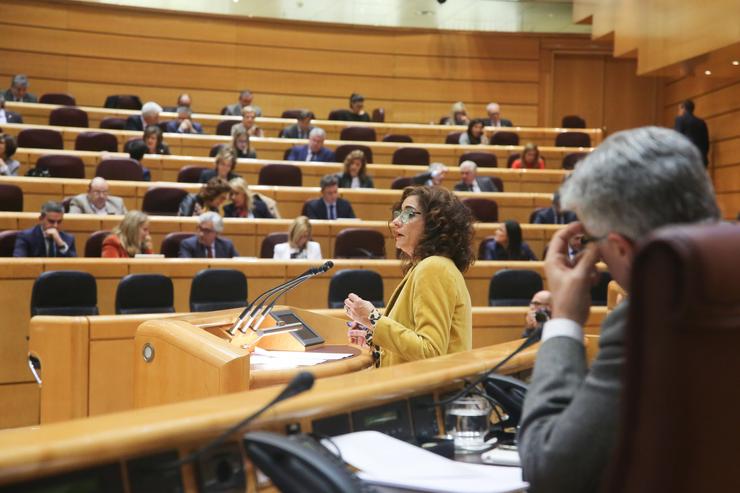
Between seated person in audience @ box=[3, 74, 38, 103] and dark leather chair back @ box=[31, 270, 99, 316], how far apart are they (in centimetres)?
617

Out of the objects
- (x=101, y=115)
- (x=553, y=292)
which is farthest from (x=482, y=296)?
(x=101, y=115)

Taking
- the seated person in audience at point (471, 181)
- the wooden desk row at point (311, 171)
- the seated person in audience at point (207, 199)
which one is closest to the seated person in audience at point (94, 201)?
the seated person in audience at point (207, 199)

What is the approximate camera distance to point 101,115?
10.3 metres

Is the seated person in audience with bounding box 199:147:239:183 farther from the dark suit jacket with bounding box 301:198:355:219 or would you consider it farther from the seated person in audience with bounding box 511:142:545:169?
the seated person in audience with bounding box 511:142:545:169

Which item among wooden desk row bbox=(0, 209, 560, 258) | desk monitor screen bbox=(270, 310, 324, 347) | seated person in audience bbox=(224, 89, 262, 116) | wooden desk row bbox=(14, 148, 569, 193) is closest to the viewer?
desk monitor screen bbox=(270, 310, 324, 347)

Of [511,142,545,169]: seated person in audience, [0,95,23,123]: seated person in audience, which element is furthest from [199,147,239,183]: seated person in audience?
[511,142,545,169]: seated person in audience

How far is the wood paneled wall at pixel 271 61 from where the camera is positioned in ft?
37.9

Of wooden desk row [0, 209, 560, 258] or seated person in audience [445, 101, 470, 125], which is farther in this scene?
seated person in audience [445, 101, 470, 125]

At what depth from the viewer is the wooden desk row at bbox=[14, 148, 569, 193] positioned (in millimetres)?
8227

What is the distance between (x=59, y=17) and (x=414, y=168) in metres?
5.46

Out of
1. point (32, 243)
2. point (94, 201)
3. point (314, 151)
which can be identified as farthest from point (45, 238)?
point (314, 151)

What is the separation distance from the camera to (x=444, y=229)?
255cm

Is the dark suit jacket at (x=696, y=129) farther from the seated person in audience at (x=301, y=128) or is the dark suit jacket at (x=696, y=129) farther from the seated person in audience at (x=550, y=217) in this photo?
the seated person in audience at (x=301, y=128)

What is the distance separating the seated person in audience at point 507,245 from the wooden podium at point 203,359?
354 cm
